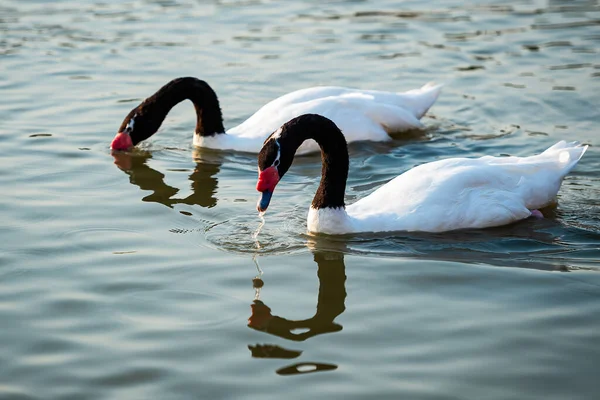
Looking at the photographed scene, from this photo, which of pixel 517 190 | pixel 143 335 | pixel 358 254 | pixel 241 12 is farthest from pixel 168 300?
pixel 241 12

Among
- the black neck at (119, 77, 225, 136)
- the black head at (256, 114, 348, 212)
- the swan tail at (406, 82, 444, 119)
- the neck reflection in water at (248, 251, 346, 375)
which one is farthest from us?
the swan tail at (406, 82, 444, 119)

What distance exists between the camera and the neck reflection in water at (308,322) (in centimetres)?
617

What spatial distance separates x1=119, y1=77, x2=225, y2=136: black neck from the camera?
37.9 feet

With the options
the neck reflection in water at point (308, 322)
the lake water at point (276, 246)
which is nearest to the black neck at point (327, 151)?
the lake water at point (276, 246)

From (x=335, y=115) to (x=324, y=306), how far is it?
14.6 feet

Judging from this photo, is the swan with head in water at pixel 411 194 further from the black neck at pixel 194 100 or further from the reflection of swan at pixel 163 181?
the black neck at pixel 194 100

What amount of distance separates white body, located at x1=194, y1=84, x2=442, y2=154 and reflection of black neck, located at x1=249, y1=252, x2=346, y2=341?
3.35 m

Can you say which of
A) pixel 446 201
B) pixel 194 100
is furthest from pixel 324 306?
pixel 194 100

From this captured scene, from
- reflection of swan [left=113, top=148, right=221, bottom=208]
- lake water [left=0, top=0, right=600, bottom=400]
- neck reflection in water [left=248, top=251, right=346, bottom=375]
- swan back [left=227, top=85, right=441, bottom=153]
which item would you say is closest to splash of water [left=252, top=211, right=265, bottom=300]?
lake water [left=0, top=0, right=600, bottom=400]

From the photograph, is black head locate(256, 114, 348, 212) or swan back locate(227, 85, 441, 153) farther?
swan back locate(227, 85, 441, 153)

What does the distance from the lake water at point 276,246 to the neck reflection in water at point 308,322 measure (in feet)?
0.07

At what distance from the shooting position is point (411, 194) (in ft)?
27.4

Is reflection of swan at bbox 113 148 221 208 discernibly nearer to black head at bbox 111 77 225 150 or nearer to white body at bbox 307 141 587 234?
black head at bbox 111 77 225 150

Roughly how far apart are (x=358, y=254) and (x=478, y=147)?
12.1 ft
